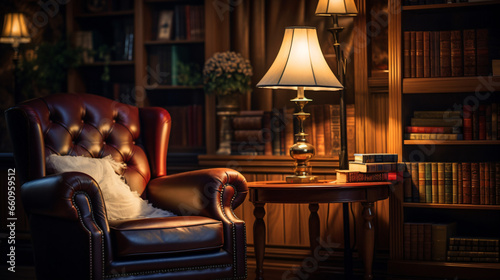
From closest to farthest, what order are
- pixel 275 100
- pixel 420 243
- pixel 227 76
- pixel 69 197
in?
pixel 69 197, pixel 420 243, pixel 227 76, pixel 275 100

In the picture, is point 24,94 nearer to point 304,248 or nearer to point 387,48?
point 304,248

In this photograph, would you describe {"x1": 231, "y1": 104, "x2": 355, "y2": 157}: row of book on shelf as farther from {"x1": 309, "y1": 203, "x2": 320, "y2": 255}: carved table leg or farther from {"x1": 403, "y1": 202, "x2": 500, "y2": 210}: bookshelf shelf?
{"x1": 403, "y1": 202, "x2": 500, "y2": 210}: bookshelf shelf

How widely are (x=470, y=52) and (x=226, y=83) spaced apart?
138cm

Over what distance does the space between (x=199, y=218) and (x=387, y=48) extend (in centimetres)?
161

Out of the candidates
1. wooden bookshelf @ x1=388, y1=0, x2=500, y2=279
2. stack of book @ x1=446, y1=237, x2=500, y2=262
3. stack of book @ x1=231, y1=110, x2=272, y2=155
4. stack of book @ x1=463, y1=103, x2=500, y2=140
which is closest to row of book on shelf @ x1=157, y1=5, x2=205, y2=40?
stack of book @ x1=231, y1=110, x2=272, y2=155

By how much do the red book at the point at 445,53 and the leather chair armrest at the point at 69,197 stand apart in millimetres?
1902

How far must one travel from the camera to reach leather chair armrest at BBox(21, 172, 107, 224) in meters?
2.30

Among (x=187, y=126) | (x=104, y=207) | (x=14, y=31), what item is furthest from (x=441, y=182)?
(x=14, y=31)

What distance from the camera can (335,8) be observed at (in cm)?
311

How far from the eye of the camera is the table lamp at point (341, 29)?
3.11 metres

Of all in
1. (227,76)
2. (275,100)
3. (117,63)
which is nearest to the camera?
(227,76)

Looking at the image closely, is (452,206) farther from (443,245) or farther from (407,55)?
(407,55)

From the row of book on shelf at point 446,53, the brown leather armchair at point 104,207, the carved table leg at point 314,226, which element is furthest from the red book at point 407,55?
the brown leather armchair at point 104,207

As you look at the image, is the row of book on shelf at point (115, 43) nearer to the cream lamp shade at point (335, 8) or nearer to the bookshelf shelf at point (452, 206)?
the cream lamp shade at point (335, 8)
